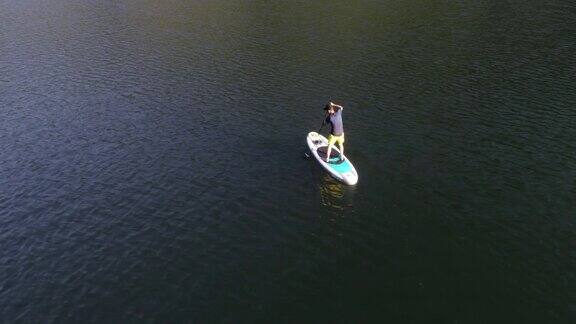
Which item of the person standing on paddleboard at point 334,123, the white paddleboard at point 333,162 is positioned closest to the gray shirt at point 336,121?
the person standing on paddleboard at point 334,123

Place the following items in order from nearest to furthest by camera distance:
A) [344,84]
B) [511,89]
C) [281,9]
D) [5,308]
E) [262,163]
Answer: [5,308] → [262,163] → [511,89] → [344,84] → [281,9]

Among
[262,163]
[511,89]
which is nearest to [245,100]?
[262,163]

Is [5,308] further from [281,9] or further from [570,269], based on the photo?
[281,9]

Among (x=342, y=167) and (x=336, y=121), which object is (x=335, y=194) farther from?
(x=336, y=121)

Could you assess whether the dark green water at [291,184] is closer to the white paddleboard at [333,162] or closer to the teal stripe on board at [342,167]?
the white paddleboard at [333,162]

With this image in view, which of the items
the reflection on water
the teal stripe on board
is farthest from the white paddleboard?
the reflection on water

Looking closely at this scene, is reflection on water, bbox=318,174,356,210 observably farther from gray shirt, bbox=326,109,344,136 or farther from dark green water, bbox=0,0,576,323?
gray shirt, bbox=326,109,344,136
